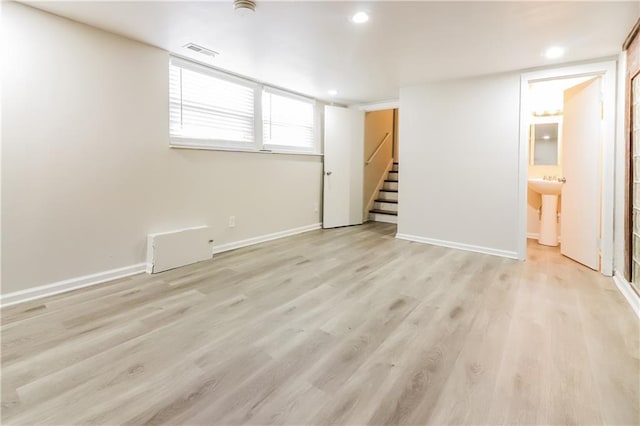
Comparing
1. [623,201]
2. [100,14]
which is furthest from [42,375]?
[623,201]

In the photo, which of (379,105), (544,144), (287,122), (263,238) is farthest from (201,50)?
(544,144)

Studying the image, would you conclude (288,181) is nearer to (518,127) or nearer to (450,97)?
(450,97)

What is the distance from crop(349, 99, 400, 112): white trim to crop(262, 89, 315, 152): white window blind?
0.92 meters

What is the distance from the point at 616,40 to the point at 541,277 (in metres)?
2.08

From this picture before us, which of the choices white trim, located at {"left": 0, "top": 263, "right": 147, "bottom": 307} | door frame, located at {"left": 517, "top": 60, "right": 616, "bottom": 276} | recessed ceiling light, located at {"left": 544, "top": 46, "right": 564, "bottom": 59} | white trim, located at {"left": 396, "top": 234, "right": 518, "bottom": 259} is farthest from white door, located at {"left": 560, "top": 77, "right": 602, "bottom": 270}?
white trim, located at {"left": 0, "top": 263, "right": 147, "bottom": 307}

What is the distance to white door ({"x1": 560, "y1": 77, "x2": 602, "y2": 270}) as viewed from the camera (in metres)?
3.16

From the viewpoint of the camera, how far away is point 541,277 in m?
3.00

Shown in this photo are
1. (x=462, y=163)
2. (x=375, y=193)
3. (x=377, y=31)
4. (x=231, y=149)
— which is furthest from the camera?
(x=375, y=193)

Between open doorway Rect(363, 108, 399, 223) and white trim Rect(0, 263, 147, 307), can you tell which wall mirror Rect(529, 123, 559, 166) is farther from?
white trim Rect(0, 263, 147, 307)

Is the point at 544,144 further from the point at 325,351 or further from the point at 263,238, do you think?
the point at 325,351

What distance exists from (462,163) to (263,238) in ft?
8.79

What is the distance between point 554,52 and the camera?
9.74ft

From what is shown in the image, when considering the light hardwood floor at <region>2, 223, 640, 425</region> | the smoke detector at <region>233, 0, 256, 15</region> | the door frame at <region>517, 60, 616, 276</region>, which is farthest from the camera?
the door frame at <region>517, 60, 616, 276</region>

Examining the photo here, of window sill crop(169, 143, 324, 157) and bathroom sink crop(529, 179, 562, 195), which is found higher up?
window sill crop(169, 143, 324, 157)
